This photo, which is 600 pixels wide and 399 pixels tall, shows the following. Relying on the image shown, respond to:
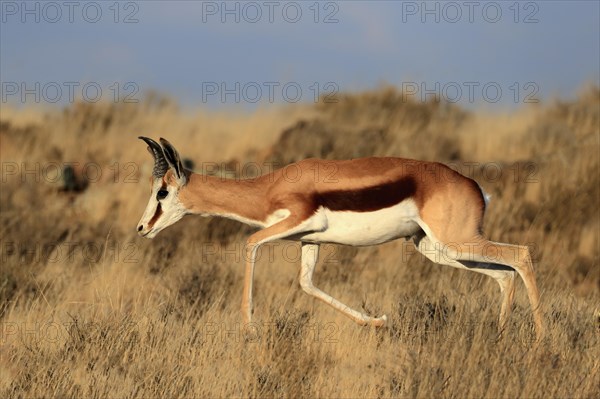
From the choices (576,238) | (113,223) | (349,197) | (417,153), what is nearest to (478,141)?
(417,153)

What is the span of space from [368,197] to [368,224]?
0.24m

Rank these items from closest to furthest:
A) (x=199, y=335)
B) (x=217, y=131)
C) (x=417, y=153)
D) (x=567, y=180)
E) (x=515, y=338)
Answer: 1. (x=515, y=338)
2. (x=199, y=335)
3. (x=567, y=180)
4. (x=417, y=153)
5. (x=217, y=131)

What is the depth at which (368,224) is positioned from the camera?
859 cm

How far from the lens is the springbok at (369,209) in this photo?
8.57 metres

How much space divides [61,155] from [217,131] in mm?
3544

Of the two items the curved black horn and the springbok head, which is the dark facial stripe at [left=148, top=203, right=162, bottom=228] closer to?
the springbok head

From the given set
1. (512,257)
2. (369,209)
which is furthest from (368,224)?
(512,257)

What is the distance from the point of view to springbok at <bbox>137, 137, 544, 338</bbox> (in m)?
8.57

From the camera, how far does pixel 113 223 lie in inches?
616

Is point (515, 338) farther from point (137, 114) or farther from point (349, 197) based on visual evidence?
point (137, 114)

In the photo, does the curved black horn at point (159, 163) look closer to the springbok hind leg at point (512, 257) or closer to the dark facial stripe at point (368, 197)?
the dark facial stripe at point (368, 197)

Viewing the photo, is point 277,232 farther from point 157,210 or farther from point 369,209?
point 157,210

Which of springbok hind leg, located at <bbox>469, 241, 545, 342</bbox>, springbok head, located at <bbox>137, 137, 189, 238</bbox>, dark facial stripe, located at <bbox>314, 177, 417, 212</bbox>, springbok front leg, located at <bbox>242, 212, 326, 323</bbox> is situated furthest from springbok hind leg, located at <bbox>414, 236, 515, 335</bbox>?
springbok head, located at <bbox>137, 137, 189, 238</bbox>

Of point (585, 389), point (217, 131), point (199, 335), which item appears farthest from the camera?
point (217, 131)
